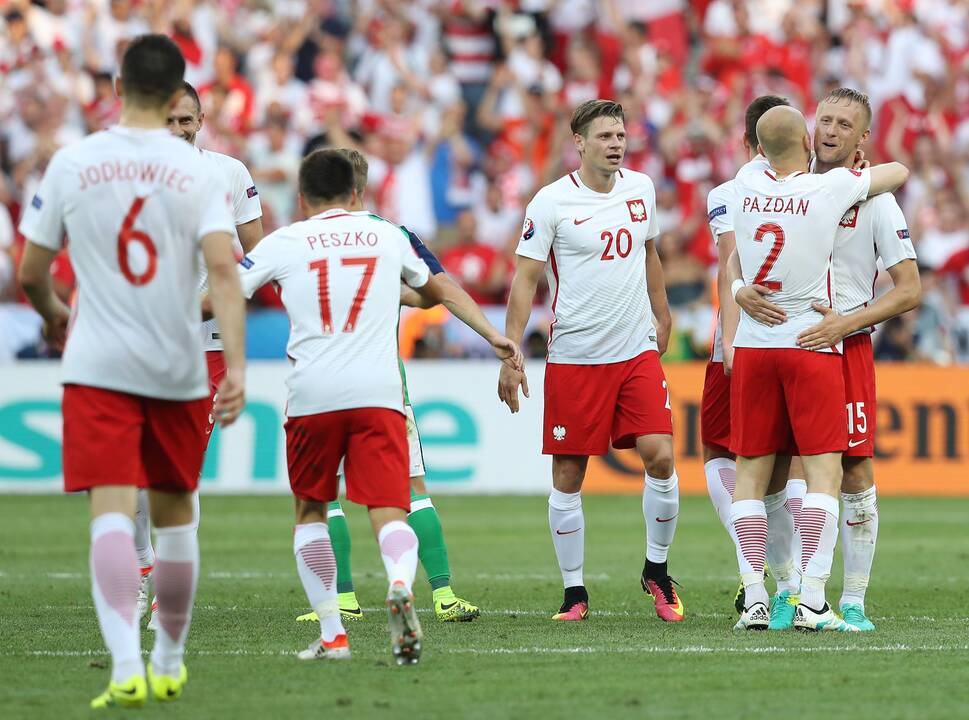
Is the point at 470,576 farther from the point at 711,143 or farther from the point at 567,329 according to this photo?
the point at 711,143

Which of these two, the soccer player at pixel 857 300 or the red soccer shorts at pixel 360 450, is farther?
the soccer player at pixel 857 300

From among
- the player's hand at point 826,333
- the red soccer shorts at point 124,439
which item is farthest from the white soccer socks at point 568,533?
the red soccer shorts at point 124,439

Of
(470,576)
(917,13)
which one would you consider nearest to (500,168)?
(917,13)

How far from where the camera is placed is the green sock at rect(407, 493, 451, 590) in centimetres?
932

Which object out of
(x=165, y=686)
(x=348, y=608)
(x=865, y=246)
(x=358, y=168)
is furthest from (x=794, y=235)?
(x=165, y=686)

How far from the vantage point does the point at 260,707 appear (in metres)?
6.10

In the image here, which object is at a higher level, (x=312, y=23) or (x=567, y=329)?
(x=312, y=23)

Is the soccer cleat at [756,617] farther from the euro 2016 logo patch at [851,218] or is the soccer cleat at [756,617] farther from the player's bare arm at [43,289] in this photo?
the player's bare arm at [43,289]

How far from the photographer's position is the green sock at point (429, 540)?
932 centimetres

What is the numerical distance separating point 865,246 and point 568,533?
229 cm

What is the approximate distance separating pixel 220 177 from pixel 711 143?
16.3 m

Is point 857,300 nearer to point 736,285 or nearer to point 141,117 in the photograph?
point 736,285

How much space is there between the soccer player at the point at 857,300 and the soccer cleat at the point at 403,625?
2.55m

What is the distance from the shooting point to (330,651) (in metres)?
7.30
